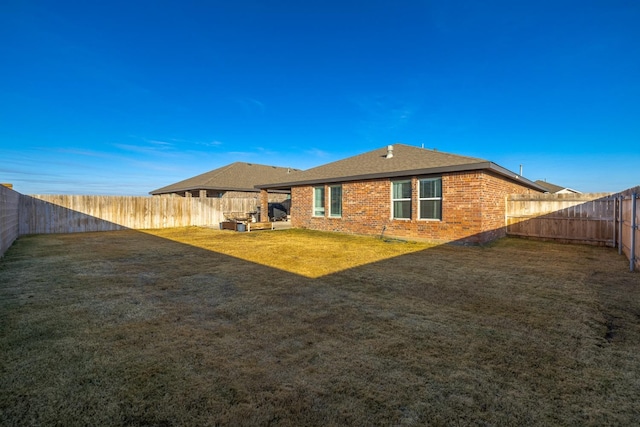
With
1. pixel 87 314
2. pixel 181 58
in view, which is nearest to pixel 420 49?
pixel 181 58

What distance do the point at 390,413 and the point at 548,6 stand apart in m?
13.3

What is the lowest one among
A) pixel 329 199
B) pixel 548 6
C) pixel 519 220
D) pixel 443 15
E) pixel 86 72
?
pixel 519 220

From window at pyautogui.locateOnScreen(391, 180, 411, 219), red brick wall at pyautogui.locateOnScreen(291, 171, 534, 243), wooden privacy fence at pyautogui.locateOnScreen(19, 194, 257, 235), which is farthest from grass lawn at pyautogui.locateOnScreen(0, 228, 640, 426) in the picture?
wooden privacy fence at pyautogui.locateOnScreen(19, 194, 257, 235)

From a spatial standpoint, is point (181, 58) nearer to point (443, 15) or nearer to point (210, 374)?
point (443, 15)

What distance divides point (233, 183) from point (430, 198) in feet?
57.3

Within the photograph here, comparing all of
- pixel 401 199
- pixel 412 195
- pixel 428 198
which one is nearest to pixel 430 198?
pixel 428 198

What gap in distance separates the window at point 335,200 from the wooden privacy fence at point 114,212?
29.8ft

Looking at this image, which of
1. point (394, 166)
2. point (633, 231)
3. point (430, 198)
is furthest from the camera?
point (394, 166)

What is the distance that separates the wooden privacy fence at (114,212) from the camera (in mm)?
14188

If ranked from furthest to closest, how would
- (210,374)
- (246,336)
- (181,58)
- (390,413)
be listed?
(181,58) → (246,336) → (210,374) → (390,413)

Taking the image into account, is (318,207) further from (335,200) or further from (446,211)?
(446,211)

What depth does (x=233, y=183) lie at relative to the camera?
77.4ft

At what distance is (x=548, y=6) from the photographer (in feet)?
30.8

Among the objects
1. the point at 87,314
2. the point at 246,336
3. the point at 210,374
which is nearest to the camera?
the point at 210,374
